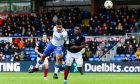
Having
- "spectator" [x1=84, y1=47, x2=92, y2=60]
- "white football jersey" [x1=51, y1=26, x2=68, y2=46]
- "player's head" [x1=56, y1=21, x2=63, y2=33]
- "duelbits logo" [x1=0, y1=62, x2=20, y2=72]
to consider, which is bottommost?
"duelbits logo" [x1=0, y1=62, x2=20, y2=72]

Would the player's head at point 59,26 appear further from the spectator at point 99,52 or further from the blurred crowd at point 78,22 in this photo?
the blurred crowd at point 78,22

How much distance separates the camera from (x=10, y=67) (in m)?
30.0

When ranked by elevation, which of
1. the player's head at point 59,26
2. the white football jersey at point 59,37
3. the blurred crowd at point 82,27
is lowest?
the blurred crowd at point 82,27

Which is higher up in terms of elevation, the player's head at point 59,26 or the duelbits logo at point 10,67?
the player's head at point 59,26

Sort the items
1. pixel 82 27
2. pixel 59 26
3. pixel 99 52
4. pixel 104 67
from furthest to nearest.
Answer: pixel 82 27 → pixel 99 52 → pixel 104 67 → pixel 59 26

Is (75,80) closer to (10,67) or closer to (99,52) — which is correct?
(10,67)

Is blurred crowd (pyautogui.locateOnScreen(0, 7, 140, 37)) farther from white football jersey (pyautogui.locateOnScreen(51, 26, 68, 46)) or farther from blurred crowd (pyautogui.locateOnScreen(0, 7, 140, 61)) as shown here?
white football jersey (pyautogui.locateOnScreen(51, 26, 68, 46))

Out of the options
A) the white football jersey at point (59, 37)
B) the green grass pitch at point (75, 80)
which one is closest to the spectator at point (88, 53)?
the green grass pitch at point (75, 80)

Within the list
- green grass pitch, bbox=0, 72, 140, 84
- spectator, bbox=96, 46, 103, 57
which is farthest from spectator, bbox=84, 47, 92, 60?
green grass pitch, bbox=0, 72, 140, 84

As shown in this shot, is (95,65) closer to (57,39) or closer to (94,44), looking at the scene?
(94,44)

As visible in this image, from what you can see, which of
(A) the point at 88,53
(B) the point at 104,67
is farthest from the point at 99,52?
(B) the point at 104,67

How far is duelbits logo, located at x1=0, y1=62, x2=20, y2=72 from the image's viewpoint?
30.0 m

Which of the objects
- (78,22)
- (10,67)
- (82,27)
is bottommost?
(10,67)

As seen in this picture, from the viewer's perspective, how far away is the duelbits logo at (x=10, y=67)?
30047mm
